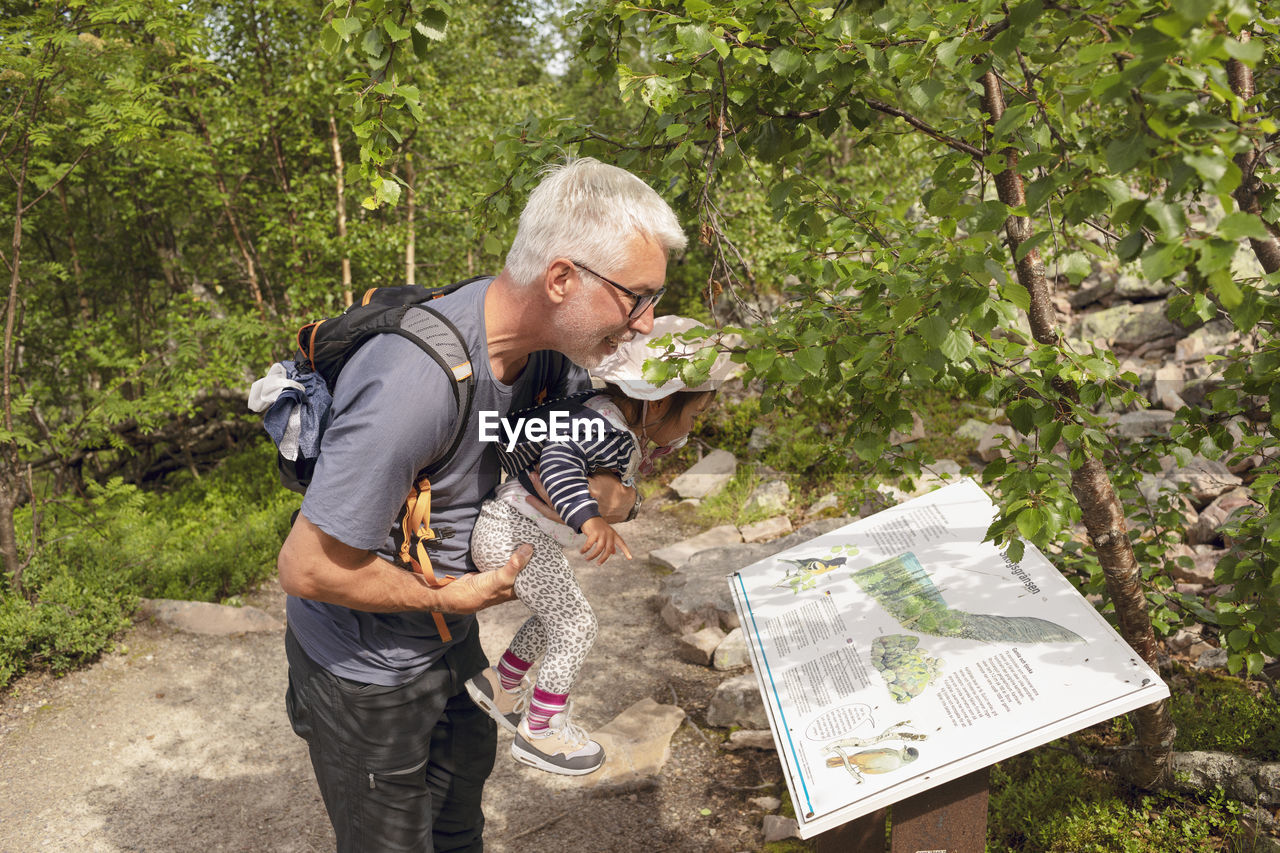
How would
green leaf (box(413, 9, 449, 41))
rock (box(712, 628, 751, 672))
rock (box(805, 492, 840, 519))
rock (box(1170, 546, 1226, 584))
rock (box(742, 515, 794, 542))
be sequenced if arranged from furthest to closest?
rock (box(805, 492, 840, 519)), rock (box(742, 515, 794, 542)), rock (box(712, 628, 751, 672)), rock (box(1170, 546, 1226, 584)), green leaf (box(413, 9, 449, 41))

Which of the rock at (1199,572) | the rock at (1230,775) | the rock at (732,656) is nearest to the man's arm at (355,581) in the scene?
the rock at (1230,775)

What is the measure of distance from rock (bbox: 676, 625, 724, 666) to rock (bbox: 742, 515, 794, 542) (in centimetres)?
165

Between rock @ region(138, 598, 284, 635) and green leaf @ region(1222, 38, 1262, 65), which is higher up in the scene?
green leaf @ region(1222, 38, 1262, 65)

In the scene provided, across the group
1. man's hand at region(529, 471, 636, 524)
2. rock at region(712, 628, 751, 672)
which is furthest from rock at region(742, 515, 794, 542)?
man's hand at region(529, 471, 636, 524)

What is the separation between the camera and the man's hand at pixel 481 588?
2.08m

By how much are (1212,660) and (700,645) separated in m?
2.78

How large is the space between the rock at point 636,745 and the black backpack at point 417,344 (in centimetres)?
252

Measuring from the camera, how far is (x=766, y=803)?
3.99 metres

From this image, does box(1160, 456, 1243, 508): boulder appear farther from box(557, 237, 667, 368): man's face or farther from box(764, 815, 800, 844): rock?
box(557, 237, 667, 368): man's face

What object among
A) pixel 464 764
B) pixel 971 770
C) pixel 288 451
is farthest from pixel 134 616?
pixel 971 770

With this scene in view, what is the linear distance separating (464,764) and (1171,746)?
8.80 ft

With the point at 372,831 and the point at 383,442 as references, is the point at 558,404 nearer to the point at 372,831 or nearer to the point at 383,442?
the point at 383,442

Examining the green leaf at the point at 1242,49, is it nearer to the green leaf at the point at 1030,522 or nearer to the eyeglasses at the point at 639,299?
the eyeglasses at the point at 639,299

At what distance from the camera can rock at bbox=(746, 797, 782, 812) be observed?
3.95m
